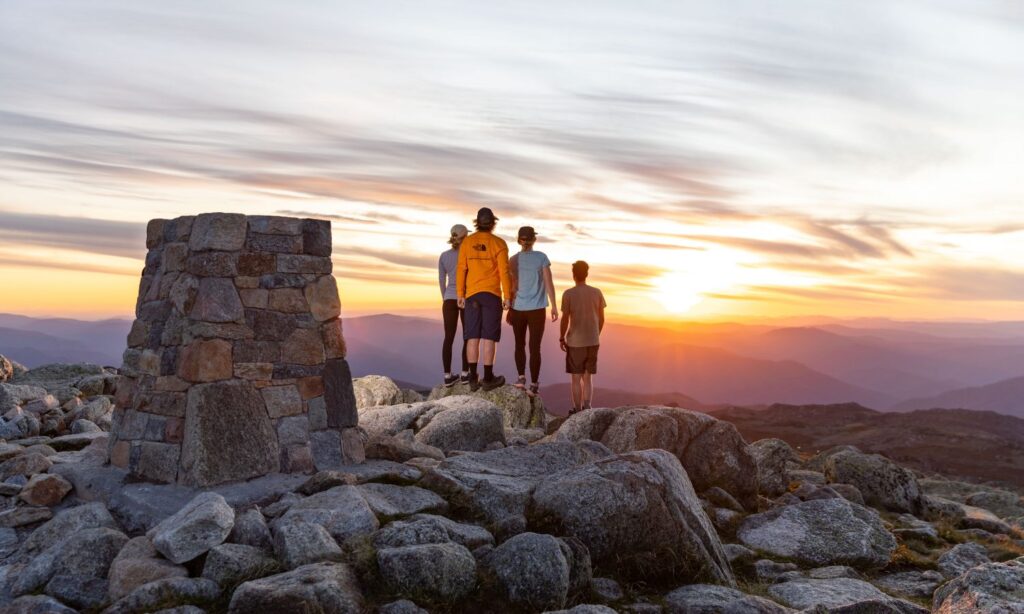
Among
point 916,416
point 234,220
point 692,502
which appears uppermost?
point 234,220

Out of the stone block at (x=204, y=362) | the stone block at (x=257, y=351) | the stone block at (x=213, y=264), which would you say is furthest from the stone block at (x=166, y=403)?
the stone block at (x=213, y=264)

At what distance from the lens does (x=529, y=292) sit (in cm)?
1661

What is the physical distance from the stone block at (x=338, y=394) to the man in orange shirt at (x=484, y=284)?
12.1 feet

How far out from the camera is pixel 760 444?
57.9ft

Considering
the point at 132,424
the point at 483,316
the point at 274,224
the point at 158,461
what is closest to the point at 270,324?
the point at 274,224

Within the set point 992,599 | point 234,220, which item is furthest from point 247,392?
point 992,599

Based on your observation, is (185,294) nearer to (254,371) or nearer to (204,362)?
(204,362)

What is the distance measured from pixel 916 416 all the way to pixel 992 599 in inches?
2851

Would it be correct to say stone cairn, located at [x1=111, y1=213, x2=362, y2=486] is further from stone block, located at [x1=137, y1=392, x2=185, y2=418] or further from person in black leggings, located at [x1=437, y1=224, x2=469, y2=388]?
person in black leggings, located at [x1=437, y1=224, x2=469, y2=388]

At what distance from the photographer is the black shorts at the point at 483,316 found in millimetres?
16078

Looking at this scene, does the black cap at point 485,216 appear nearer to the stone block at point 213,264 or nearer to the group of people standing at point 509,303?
the group of people standing at point 509,303

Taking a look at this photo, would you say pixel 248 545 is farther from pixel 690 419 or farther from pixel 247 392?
pixel 690 419

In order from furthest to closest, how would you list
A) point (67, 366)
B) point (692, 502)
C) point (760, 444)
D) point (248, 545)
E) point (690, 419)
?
point (67, 366) < point (760, 444) < point (690, 419) < point (692, 502) < point (248, 545)

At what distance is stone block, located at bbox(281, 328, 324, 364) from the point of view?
12.3 metres
